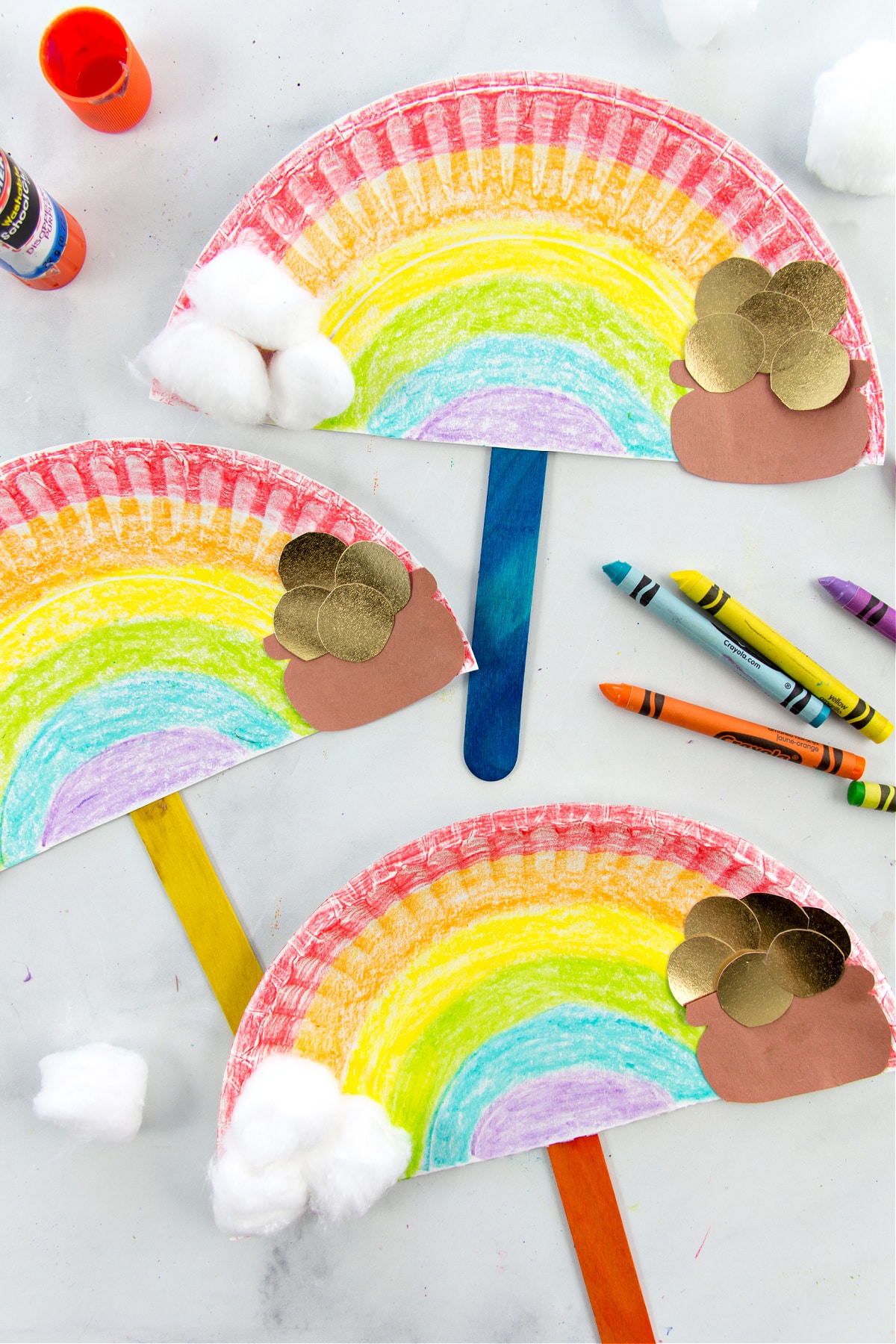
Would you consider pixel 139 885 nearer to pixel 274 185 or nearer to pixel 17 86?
pixel 274 185

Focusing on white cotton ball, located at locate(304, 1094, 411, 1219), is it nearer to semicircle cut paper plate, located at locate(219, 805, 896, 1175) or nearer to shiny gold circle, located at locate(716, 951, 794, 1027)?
semicircle cut paper plate, located at locate(219, 805, 896, 1175)

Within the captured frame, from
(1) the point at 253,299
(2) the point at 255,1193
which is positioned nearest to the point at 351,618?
(1) the point at 253,299

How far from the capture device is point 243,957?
757 millimetres

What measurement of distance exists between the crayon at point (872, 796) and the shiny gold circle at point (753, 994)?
0.17 metres

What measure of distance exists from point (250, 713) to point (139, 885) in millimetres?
196

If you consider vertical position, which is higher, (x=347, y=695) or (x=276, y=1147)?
(x=347, y=695)

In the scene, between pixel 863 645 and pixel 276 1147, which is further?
pixel 863 645

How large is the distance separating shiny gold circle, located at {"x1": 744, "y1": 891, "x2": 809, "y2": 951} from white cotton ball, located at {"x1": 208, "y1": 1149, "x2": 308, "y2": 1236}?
0.47 m

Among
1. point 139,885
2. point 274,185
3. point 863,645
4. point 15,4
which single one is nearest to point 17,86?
point 15,4

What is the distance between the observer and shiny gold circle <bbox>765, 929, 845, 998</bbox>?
0.75 meters

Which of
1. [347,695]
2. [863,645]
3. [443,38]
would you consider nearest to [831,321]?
[863,645]

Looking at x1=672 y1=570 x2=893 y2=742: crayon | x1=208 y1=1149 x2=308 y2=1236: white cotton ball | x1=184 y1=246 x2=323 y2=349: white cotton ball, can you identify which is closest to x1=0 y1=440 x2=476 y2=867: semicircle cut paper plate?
x1=184 y1=246 x2=323 y2=349: white cotton ball

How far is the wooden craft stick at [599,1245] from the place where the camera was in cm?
75

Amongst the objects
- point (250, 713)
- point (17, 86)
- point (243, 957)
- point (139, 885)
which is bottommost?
point (243, 957)
